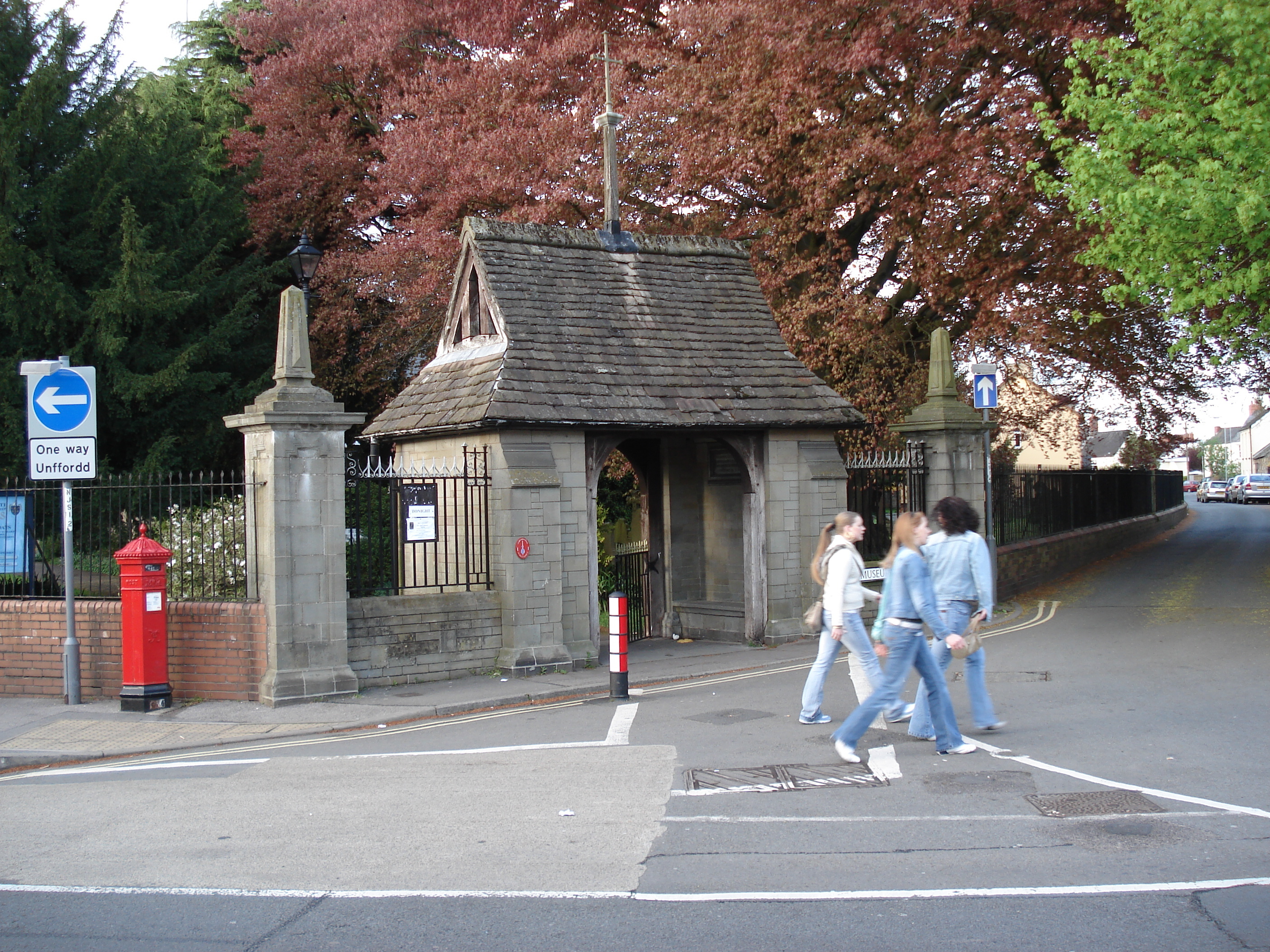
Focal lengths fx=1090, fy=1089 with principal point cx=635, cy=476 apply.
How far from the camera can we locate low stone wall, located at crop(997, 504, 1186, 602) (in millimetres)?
18953

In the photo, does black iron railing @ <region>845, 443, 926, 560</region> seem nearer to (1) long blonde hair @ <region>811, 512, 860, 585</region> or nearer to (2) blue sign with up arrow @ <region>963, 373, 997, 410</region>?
(2) blue sign with up arrow @ <region>963, 373, 997, 410</region>

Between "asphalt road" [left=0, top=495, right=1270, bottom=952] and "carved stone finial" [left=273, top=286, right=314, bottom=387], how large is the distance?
153 inches

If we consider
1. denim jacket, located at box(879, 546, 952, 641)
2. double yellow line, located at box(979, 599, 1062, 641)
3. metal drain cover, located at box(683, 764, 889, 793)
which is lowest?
metal drain cover, located at box(683, 764, 889, 793)

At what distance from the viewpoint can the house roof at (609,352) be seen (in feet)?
44.0

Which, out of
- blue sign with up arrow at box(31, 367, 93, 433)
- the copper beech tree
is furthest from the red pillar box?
the copper beech tree

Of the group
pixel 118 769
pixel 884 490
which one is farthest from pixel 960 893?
pixel 884 490

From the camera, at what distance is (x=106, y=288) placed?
19.8 m

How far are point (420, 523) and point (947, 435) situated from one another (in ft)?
27.9

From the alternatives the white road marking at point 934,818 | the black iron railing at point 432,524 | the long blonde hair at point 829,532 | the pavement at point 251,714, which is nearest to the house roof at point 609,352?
the black iron railing at point 432,524

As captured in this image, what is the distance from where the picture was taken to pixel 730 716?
9.93m

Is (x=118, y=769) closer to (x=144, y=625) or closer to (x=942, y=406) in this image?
(x=144, y=625)

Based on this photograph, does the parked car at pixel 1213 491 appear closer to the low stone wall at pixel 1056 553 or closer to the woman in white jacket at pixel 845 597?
the low stone wall at pixel 1056 553

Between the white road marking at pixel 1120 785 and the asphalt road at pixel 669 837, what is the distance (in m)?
0.03

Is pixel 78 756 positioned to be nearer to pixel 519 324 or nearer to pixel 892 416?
pixel 519 324
